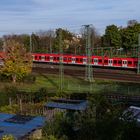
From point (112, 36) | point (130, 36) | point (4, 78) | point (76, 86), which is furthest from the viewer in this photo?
point (112, 36)

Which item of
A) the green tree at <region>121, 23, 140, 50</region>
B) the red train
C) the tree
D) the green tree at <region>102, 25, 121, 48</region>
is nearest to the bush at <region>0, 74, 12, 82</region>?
the tree

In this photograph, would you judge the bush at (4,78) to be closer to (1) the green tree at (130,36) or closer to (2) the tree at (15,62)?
(2) the tree at (15,62)

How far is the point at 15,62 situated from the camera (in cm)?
4641

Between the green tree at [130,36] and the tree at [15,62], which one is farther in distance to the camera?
the green tree at [130,36]

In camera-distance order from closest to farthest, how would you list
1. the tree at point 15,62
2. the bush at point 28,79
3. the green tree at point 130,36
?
the tree at point 15,62 < the bush at point 28,79 < the green tree at point 130,36

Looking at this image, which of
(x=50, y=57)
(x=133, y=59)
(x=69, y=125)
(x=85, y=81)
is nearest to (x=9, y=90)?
(x=85, y=81)

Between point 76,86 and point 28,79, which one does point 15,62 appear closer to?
point 28,79

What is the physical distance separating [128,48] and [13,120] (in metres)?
55.0

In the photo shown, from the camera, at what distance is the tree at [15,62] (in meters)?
45.7

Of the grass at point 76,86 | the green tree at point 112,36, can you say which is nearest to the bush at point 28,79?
the grass at point 76,86

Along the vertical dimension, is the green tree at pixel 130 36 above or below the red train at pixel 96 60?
above

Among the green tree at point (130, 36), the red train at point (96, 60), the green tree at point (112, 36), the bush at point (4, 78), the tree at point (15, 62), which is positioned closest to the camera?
the tree at point (15, 62)

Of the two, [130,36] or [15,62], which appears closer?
[15,62]

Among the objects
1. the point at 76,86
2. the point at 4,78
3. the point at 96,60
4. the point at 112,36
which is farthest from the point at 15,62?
the point at 112,36
